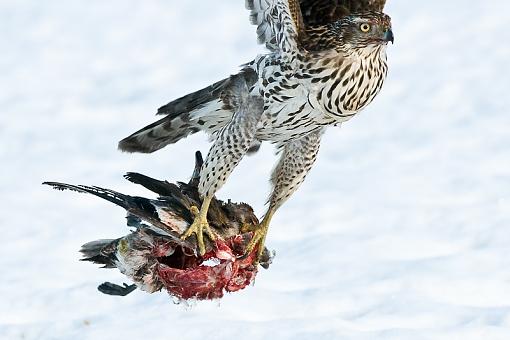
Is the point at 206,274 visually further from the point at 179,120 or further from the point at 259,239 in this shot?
the point at 179,120

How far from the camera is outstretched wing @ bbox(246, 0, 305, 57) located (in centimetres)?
688

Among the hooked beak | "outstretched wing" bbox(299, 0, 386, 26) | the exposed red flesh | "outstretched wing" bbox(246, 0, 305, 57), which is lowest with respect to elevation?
the exposed red flesh

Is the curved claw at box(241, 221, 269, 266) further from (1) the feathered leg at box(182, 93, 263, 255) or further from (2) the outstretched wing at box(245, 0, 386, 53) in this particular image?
(2) the outstretched wing at box(245, 0, 386, 53)

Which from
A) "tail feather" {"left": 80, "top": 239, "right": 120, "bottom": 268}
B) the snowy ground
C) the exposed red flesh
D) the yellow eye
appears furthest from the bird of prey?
the snowy ground

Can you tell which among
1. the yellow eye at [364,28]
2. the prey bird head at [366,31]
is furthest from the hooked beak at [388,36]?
the yellow eye at [364,28]

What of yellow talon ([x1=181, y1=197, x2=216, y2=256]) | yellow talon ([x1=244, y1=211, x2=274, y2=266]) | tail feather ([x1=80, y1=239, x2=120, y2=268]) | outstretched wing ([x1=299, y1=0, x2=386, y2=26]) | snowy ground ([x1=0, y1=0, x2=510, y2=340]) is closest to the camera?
yellow talon ([x1=181, y1=197, x2=216, y2=256])

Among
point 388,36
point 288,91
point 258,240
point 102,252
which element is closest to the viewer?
point 388,36

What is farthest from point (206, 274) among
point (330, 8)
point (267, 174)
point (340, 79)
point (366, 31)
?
point (267, 174)

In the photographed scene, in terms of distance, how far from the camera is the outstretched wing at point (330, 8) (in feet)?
24.3

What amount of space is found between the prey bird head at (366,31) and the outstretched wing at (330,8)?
0.48 meters

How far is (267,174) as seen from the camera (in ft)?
37.7

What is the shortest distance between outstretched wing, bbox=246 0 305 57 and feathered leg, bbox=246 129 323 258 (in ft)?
2.08

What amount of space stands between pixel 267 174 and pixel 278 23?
4.57 m

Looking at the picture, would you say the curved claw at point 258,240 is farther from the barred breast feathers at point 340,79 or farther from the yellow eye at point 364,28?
the yellow eye at point 364,28
